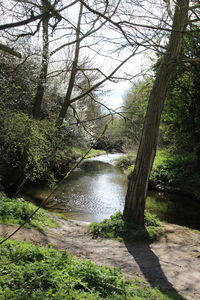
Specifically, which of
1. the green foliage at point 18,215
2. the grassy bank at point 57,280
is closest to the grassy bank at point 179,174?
the green foliage at point 18,215

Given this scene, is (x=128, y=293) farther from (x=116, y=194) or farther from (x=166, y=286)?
(x=116, y=194)

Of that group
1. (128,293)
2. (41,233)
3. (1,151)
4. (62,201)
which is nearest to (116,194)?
(62,201)

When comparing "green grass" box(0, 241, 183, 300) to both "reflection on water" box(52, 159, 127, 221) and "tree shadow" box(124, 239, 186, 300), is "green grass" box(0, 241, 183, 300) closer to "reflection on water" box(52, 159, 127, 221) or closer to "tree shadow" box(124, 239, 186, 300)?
"tree shadow" box(124, 239, 186, 300)

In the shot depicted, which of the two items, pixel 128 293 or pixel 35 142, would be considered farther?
pixel 35 142

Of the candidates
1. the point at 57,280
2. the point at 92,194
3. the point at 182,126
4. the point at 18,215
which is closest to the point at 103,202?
the point at 92,194

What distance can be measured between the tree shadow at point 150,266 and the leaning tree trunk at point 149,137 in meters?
1.16

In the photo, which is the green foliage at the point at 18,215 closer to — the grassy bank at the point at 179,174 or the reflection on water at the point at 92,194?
the reflection on water at the point at 92,194

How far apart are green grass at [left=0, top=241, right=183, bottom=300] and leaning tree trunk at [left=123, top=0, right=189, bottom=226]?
4047 mm

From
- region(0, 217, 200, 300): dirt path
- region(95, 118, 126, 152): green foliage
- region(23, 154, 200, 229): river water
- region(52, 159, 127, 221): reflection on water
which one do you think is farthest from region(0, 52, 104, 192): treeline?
region(52, 159, 127, 221): reflection on water

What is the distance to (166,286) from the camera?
5.43 meters

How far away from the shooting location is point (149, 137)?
352 inches

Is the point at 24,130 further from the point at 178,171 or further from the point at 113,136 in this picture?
the point at 178,171

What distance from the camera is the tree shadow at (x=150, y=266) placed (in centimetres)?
531

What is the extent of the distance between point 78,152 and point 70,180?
7558 mm
